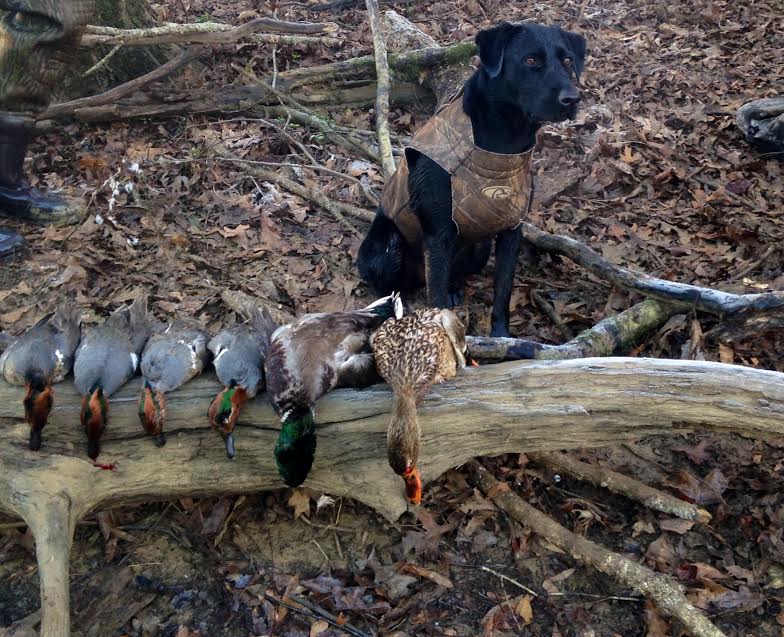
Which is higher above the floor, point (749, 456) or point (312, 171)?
point (312, 171)

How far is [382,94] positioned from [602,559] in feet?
18.2

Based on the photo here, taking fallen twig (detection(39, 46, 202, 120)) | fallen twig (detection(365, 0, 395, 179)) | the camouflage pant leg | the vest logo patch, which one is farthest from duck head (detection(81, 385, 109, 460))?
fallen twig (detection(39, 46, 202, 120))

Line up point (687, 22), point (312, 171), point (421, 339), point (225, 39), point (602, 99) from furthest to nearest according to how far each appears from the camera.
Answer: point (687, 22) < point (602, 99) < point (312, 171) < point (225, 39) < point (421, 339)

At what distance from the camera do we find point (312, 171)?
7418 mm

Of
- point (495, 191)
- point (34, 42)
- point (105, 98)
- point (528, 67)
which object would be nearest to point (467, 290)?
point (495, 191)

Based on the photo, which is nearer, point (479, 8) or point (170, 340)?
point (170, 340)

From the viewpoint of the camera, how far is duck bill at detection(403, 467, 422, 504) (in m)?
3.64

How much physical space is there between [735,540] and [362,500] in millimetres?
2119

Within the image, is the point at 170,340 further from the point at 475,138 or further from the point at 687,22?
the point at 687,22

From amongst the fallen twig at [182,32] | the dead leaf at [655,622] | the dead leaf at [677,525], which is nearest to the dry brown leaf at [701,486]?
the dead leaf at [677,525]

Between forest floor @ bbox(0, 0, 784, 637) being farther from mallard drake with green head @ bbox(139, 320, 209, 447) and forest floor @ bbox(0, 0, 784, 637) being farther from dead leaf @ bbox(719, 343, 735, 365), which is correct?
mallard drake with green head @ bbox(139, 320, 209, 447)

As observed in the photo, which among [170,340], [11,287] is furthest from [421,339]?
[11,287]

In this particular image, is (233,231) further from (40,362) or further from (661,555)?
(661,555)

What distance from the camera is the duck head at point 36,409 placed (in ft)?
12.2
